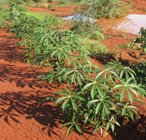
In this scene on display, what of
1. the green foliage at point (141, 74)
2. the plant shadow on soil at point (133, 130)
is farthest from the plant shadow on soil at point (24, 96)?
the green foliage at point (141, 74)

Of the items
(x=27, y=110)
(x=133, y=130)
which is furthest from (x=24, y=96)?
(x=133, y=130)

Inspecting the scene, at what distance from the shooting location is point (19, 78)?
6.00 meters

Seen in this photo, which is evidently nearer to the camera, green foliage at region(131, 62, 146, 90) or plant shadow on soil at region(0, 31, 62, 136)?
plant shadow on soil at region(0, 31, 62, 136)

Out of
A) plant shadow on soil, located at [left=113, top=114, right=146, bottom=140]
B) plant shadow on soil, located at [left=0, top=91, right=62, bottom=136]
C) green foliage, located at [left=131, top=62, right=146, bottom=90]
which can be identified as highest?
green foliage, located at [left=131, top=62, right=146, bottom=90]

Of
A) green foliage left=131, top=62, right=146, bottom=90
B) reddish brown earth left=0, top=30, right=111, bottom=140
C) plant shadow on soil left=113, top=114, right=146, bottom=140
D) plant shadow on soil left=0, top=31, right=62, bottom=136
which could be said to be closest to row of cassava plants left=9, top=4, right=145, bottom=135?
plant shadow on soil left=113, top=114, right=146, bottom=140

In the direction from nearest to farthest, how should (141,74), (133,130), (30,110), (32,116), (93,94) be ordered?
(93,94) < (133,130) < (32,116) < (30,110) < (141,74)

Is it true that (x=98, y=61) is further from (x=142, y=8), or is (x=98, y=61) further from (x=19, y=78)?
(x=142, y=8)

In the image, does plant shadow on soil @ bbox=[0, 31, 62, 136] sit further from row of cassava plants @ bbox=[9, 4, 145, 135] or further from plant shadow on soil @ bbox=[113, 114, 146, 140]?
plant shadow on soil @ bbox=[113, 114, 146, 140]

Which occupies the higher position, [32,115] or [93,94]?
[93,94]

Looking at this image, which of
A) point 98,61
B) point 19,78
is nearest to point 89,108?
point 19,78

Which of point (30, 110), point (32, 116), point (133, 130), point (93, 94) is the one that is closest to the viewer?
point (93, 94)

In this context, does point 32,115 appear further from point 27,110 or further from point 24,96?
point 24,96

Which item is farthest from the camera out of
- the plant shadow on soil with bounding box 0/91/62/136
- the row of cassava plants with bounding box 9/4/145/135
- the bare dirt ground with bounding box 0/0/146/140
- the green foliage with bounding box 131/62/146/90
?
the green foliage with bounding box 131/62/146/90

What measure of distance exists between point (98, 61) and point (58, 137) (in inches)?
149
